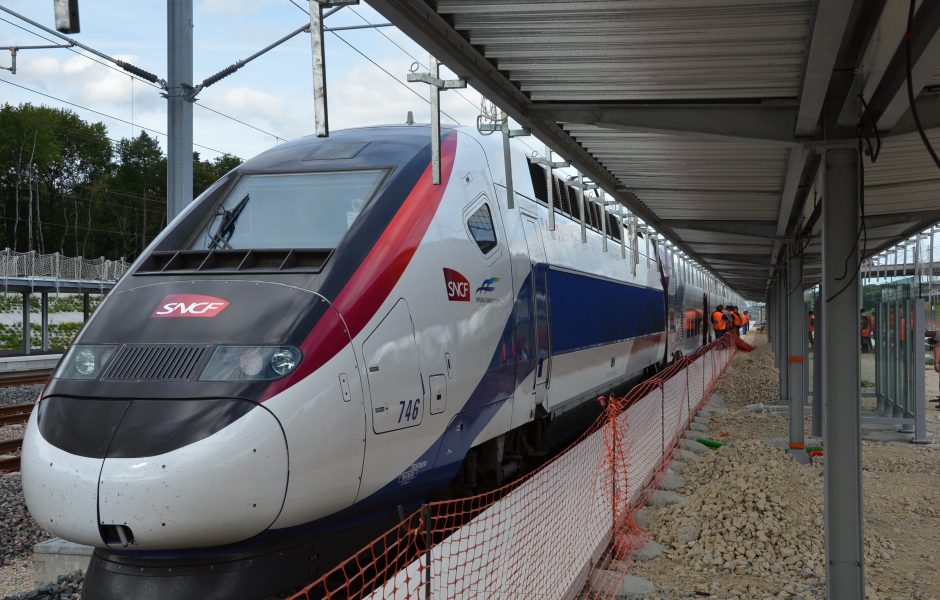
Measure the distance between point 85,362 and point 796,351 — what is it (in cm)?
914

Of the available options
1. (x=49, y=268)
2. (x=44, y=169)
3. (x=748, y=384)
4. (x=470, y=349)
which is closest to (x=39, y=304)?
(x=44, y=169)

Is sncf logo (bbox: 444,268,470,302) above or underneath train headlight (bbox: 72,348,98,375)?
above

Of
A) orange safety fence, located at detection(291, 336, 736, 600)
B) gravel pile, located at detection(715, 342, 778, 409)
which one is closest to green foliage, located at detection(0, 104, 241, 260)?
gravel pile, located at detection(715, 342, 778, 409)

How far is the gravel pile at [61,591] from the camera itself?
5805mm

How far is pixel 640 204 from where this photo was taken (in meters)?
9.67

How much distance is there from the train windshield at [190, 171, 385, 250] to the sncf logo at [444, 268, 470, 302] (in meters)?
0.75

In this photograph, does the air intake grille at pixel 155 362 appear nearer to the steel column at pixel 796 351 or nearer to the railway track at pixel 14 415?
the steel column at pixel 796 351

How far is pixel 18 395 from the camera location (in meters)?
16.8

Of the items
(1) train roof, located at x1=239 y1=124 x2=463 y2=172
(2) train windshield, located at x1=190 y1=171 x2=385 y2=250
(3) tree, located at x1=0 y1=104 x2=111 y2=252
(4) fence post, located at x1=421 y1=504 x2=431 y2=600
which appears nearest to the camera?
(4) fence post, located at x1=421 y1=504 x2=431 y2=600

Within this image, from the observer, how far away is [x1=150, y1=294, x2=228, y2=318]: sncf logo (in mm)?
A: 4922

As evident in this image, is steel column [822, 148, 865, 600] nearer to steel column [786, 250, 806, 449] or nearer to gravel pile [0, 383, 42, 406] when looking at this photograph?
steel column [786, 250, 806, 449]

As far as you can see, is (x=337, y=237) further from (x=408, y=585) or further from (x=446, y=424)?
(x=408, y=585)

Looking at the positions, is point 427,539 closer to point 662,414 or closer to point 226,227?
point 226,227

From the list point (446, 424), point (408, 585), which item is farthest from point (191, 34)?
point (408, 585)
